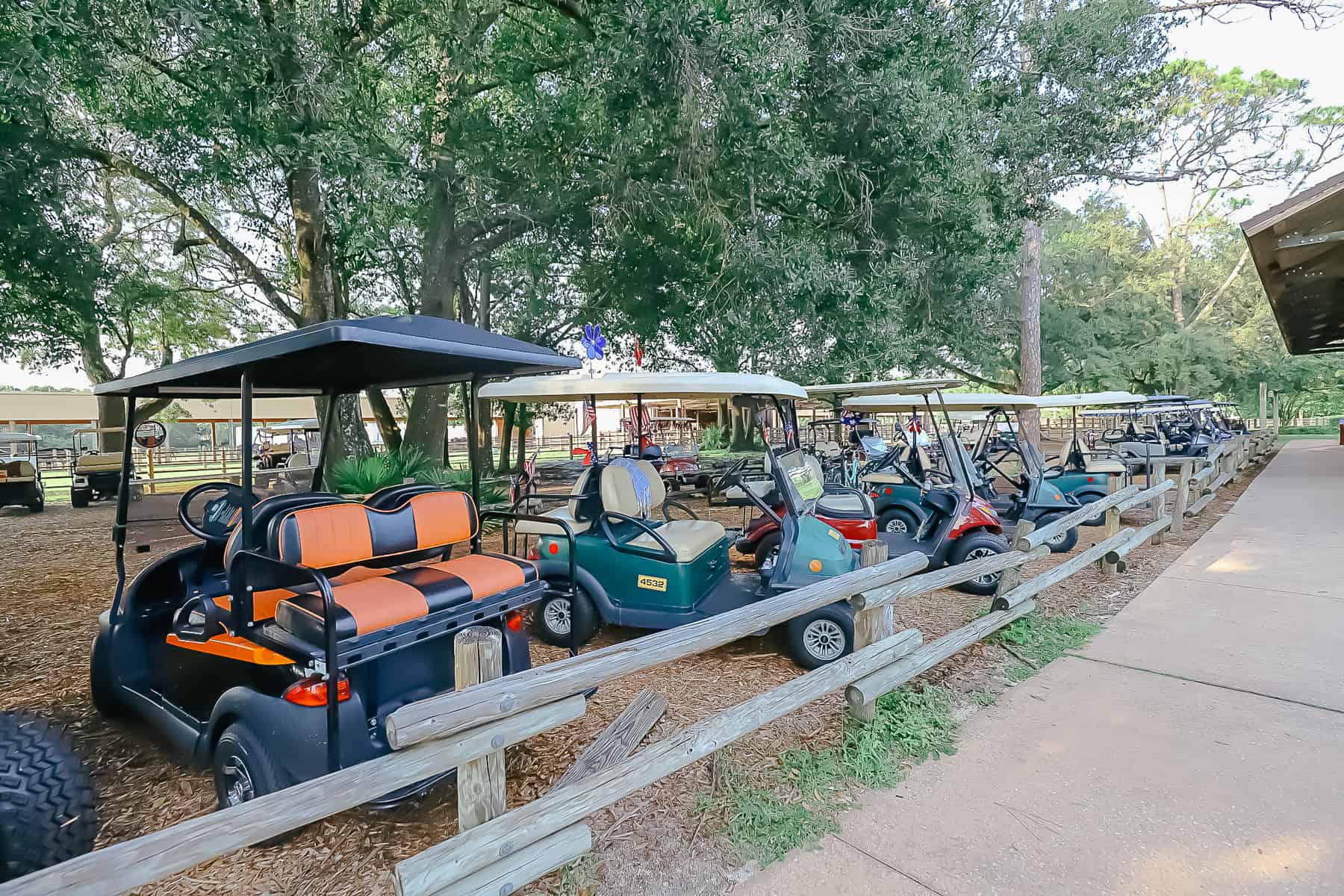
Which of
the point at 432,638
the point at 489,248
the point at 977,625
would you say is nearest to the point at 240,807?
the point at 432,638

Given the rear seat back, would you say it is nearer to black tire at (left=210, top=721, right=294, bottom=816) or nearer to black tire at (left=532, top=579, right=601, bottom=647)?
black tire at (left=210, top=721, right=294, bottom=816)

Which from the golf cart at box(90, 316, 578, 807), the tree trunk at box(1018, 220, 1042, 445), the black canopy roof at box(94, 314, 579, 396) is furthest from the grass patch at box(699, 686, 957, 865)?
the tree trunk at box(1018, 220, 1042, 445)

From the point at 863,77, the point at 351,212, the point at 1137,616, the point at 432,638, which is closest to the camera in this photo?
the point at 432,638

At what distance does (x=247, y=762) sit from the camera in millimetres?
2502

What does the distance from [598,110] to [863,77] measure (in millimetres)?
3135

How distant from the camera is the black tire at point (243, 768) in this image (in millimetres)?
2463

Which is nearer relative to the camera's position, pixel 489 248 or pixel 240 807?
pixel 240 807

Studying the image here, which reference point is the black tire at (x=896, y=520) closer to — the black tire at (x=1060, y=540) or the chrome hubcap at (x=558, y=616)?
the black tire at (x=1060, y=540)

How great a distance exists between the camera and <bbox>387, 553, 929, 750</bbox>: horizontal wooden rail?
2129 mm

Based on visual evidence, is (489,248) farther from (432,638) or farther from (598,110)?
(432,638)

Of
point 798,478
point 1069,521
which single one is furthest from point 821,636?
point 1069,521

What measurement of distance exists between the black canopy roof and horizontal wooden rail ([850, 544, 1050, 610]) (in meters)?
2.01

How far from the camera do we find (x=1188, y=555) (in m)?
7.66

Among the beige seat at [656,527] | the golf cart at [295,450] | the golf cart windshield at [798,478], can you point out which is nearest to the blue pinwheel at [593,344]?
the beige seat at [656,527]
